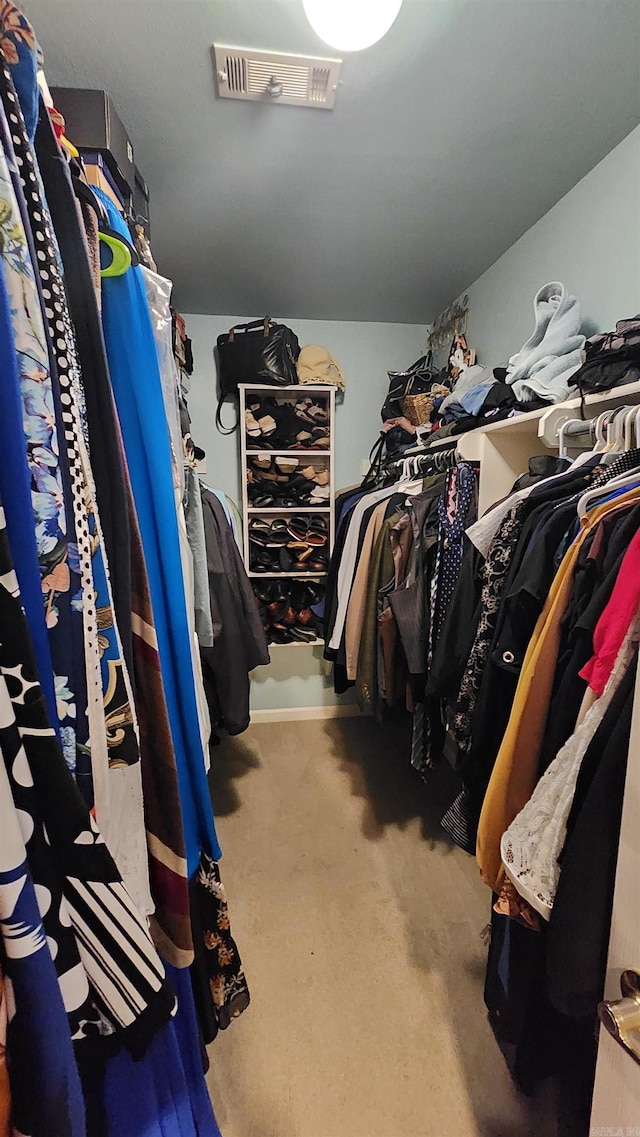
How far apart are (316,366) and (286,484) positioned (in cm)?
60

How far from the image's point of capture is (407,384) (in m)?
2.38

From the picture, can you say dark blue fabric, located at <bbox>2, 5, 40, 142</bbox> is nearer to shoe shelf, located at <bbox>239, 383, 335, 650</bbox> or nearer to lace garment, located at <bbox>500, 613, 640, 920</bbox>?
lace garment, located at <bbox>500, 613, 640, 920</bbox>

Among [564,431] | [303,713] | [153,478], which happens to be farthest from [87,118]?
[303,713]

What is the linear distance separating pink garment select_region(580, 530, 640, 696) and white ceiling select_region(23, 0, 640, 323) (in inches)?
47.2

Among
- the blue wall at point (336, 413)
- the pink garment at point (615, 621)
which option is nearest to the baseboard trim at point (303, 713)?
the blue wall at point (336, 413)

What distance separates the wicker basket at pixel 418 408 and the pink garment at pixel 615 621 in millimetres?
1667

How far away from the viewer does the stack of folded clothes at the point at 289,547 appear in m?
2.57

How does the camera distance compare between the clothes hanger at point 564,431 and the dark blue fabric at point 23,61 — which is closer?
the dark blue fabric at point 23,61

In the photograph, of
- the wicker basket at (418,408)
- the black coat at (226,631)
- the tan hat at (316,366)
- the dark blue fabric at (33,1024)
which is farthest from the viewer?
the tan hat at (316,366)

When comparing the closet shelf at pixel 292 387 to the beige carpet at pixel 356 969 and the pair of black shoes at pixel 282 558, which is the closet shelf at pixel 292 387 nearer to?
the pair of black shoes at pixel 282 558

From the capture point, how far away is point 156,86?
1.21m

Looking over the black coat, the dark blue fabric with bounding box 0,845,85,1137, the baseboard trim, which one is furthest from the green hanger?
the baseboard trim

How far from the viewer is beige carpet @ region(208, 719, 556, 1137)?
103 centimetres

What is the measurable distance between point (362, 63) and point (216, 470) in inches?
71.3
